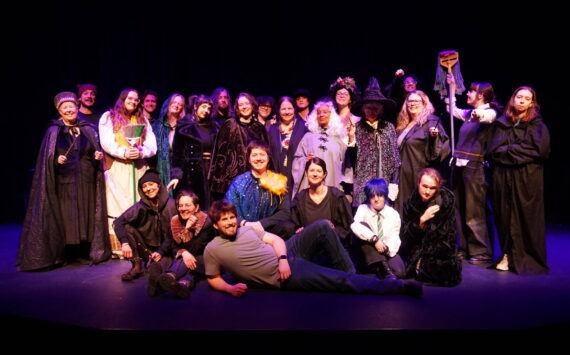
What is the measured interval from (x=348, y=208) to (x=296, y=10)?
Answer: 11.8 feet

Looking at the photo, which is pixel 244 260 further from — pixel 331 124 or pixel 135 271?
pixel 331 124

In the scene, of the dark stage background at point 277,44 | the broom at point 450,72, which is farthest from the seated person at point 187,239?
the dark stage background at point 277,44

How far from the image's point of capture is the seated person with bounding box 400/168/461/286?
3.67m

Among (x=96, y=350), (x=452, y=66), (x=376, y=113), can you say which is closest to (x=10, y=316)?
(x=96, y=350)

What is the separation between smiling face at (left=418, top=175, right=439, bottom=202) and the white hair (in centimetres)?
107

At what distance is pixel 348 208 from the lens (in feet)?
13.3

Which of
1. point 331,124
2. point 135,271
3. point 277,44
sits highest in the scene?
point 277,44

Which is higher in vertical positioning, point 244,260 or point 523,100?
point 523,100

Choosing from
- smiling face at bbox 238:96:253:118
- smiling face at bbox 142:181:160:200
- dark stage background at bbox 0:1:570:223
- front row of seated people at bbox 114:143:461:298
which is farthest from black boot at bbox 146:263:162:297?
dark stage background at bbox 0:1:570:223

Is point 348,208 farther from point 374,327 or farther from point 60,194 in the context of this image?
point 60,194

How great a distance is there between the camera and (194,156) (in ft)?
16.1

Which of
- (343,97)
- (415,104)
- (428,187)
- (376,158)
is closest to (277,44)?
(343,97)

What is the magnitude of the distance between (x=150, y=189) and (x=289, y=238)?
4.04 ft

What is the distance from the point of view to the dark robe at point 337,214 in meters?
4.04
